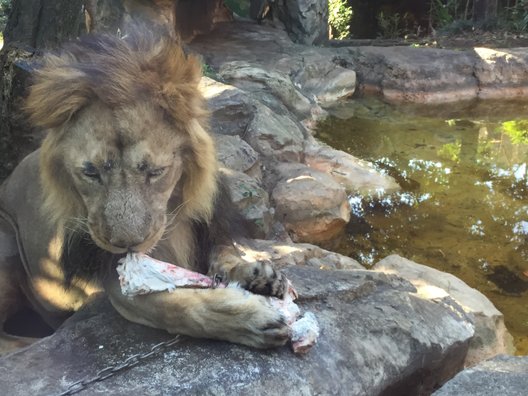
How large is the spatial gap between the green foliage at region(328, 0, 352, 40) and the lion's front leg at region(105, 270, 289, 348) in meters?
12.9

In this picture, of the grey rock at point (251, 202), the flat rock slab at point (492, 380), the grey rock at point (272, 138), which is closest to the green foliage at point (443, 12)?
the grey rock at point (272, 138)

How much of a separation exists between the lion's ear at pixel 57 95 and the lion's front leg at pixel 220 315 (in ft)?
2.30

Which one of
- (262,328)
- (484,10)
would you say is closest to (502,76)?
(484,10)

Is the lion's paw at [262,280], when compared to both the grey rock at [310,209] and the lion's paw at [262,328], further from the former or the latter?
the grey rock at [310,209]

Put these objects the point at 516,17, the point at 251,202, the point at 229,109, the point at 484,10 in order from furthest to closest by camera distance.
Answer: the point at 484,10 → the point at 516,17 → the point at 229,109 → the point at 251,202

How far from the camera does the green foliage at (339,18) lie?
14.3 meters

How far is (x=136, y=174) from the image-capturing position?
2.15 meters

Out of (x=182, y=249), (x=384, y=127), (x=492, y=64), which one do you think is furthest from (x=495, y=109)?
(x=182, y=249)

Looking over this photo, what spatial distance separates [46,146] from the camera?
7.73 ft

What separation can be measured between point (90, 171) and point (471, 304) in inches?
96.2

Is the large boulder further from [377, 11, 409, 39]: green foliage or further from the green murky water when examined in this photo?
[377, 11, 409, 39]: green foliage

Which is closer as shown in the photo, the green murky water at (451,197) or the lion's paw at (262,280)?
the lion's paw at (262,280)

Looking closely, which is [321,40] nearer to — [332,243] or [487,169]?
[487,169]

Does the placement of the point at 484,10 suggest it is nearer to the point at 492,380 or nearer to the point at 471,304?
the point at 471,304
